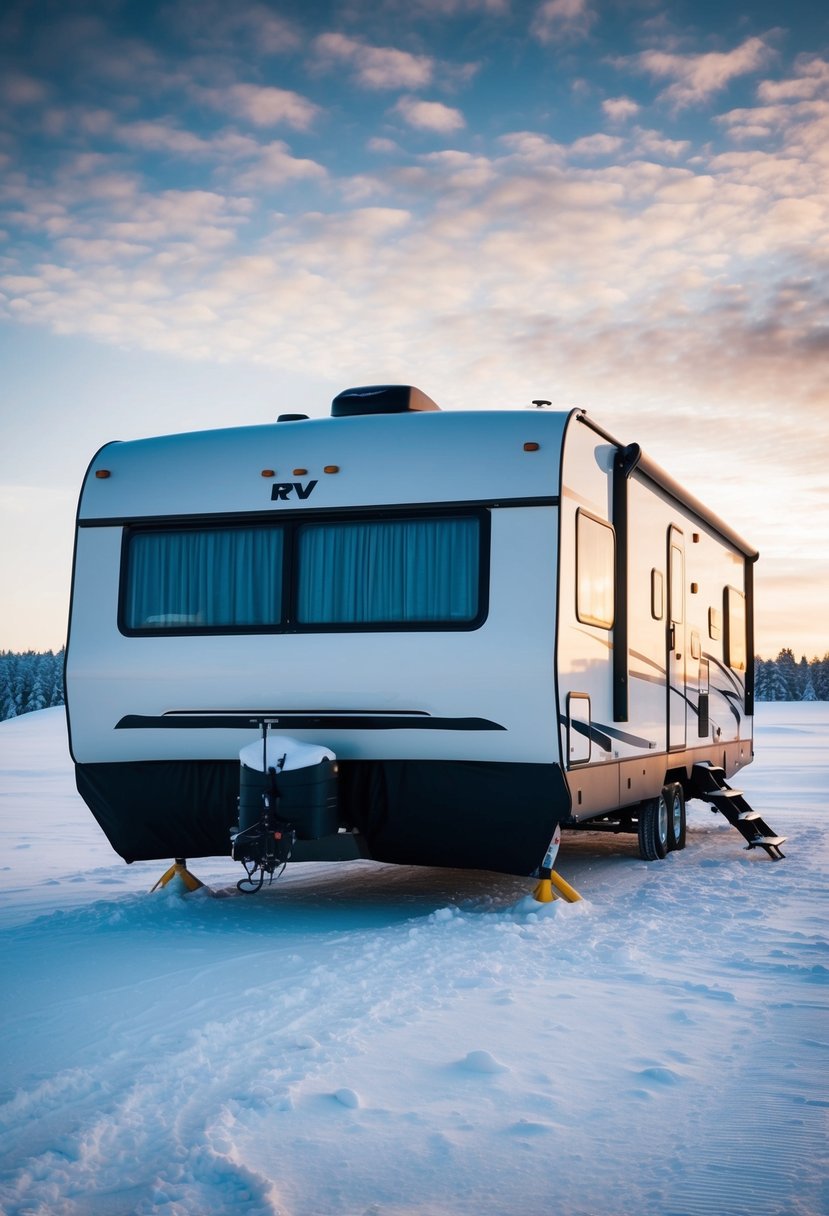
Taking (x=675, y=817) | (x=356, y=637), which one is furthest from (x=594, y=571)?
(x=675, y=817)

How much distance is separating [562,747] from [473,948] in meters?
1.34

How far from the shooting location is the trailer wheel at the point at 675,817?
11039 millimetres

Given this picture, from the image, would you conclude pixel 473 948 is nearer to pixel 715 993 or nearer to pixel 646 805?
pixel 715 993

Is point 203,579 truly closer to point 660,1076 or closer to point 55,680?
point 660,1076

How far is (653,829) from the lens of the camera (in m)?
10.6

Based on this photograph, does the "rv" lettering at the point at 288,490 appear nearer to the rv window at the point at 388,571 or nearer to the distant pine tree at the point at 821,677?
the rv window at the point at 388,571

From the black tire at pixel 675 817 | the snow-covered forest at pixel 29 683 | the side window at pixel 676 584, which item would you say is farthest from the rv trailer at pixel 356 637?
the snow-covered forest at pixel 29 683

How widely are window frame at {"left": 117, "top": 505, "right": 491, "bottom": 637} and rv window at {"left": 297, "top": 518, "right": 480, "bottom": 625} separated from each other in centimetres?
3

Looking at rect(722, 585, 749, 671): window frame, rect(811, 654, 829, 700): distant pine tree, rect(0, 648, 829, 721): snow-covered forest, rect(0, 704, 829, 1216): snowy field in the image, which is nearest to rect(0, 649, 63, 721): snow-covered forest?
rect(0, 648, 829, 721): snow-covered forest

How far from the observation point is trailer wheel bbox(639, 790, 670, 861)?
10508 mm

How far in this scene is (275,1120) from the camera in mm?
4090

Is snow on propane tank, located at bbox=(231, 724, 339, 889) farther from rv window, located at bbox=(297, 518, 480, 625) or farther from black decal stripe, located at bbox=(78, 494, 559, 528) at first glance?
black decal stripe, located at bbox=(78, 494, 559, 528)

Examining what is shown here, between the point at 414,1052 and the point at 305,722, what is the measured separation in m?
3.12

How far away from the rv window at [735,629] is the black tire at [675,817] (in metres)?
2.13
